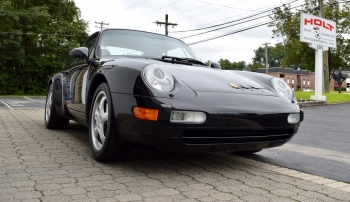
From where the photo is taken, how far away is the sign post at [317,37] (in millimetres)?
17861

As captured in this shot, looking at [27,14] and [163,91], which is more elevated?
[27,14]

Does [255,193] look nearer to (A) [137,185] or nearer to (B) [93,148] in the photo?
(A) [137,185]

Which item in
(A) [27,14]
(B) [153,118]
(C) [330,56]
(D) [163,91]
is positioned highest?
(A) [27,14]

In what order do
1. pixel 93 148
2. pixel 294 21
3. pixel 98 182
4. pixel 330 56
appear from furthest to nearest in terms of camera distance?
pixel 330 56 < pixel 294 21 < pixel 93 148 < pixel 98 182

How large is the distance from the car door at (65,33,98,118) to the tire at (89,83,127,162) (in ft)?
1.44

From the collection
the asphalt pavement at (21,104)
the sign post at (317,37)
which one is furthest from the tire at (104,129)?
the sign post at (317,37)

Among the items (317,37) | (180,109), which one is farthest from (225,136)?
(317,37)

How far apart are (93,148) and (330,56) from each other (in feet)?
152

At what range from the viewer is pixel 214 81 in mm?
3123

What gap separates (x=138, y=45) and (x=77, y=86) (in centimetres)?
89

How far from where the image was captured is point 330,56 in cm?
4409

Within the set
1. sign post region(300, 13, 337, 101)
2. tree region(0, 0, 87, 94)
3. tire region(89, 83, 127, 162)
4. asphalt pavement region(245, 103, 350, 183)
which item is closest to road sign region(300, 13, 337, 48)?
sign post region(300, 13, 337, 101)

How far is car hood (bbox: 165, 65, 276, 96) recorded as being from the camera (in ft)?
9.65

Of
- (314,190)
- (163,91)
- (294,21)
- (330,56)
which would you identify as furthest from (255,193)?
(330,56)
